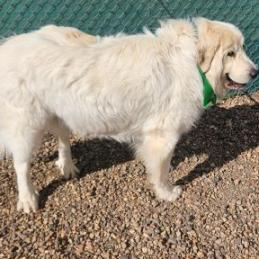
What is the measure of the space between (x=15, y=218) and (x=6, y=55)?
4.38 ft

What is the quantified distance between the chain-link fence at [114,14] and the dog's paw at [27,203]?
230 centimetres

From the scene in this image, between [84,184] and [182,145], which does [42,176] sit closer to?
[84,184]

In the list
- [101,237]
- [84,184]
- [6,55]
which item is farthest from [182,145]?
[6,55]

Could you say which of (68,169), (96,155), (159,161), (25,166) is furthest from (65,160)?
(159,161)

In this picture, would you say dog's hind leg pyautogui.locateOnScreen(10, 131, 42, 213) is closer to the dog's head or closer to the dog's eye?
the dog's head

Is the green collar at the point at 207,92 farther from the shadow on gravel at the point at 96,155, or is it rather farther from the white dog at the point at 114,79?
the shadow on gravel at the point at 96,155

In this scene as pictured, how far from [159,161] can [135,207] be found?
18.4 inches

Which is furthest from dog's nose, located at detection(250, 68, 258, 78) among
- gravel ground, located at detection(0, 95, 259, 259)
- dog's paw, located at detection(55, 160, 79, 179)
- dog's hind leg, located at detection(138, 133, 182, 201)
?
dog's paw, located at detection(55, 160, 79, 179)

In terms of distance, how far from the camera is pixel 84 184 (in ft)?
14.4

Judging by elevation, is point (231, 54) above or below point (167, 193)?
above

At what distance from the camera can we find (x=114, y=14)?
5.93m

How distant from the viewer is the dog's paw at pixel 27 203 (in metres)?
4.04

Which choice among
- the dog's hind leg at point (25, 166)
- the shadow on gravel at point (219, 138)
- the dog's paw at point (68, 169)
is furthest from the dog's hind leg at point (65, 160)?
the shadow on gravel at point (219, 138)

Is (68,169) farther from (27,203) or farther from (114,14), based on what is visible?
(114,14)
